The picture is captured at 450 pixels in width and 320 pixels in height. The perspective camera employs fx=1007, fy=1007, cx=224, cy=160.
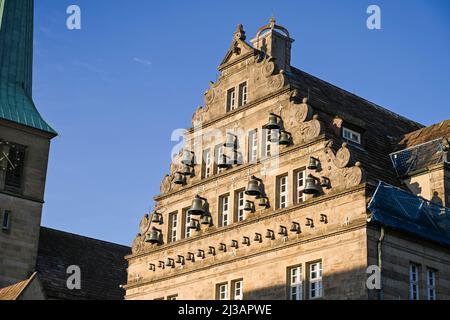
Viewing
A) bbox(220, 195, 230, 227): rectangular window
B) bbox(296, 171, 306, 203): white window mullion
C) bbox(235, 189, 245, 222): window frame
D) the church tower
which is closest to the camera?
bbox(296, 171, 306, 203): white window mullion

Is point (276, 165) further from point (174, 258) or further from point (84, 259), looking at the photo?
point (84, 259)

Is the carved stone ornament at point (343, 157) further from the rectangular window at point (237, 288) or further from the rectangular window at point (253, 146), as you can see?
the rectangular window at point (237, 288)

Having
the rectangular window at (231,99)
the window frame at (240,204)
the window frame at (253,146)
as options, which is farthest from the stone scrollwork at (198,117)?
the window frame at (240,204)

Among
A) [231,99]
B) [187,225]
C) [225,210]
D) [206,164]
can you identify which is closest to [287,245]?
[225,210]

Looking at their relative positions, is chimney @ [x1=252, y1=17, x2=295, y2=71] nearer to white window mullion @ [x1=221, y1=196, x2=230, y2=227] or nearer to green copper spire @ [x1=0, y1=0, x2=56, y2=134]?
white window mullion @ [x1=221, y1=196, x2=230, y2=227]

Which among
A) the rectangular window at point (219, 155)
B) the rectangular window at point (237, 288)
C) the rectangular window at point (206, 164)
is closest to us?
the rectangular window at point (237, 288)

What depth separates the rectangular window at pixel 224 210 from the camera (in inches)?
1575

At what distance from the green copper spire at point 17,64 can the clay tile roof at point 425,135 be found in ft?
102

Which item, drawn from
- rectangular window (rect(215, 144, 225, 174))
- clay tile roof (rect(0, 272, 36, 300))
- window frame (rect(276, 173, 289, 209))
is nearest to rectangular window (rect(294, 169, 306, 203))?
window frame (rect(276, 173, 289, 209))

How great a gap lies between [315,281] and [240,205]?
19.1 feet

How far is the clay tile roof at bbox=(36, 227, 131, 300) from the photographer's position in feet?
203

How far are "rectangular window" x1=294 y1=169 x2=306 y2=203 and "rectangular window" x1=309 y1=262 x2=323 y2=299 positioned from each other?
2.64m
